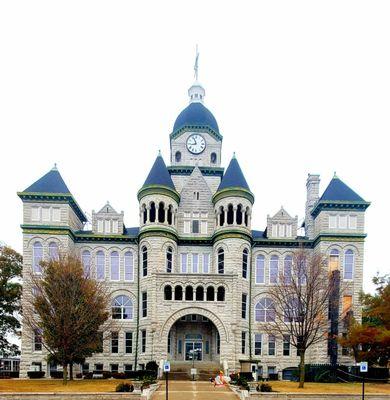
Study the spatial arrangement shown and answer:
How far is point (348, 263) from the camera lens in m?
51.8

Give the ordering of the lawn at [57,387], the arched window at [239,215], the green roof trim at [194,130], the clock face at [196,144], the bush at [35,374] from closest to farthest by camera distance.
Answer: the lawn at [57,387] → the bush at [35,374] → the arched window at [239,215] → the clock face at [196,144] → the green roof trim at [194,130]

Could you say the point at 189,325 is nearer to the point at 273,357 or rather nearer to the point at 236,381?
the point at 273,357

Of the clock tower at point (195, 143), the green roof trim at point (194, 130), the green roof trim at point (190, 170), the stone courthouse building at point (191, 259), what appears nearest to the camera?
the stone courthouse building at point (191, 259)

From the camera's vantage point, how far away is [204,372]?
45.7 meters

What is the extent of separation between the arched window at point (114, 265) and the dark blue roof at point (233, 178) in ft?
45.3

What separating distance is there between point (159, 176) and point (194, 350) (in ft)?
62.7

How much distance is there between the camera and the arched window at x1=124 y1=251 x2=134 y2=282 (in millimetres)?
53281

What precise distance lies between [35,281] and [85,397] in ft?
48.2

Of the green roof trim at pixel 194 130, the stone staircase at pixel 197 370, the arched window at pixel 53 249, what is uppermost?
the green roof trim at pixel 194 130

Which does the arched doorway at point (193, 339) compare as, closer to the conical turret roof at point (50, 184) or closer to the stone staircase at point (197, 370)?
the stone staircase at point (197, 370)

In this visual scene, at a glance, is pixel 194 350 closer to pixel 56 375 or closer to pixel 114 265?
pixel 114 265

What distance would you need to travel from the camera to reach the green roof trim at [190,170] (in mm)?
58906

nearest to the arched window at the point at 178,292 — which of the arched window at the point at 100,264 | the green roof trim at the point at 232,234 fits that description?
the green roof trim at the point at 232,234

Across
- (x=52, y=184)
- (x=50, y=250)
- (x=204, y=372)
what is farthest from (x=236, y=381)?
(x=52, y=184)
